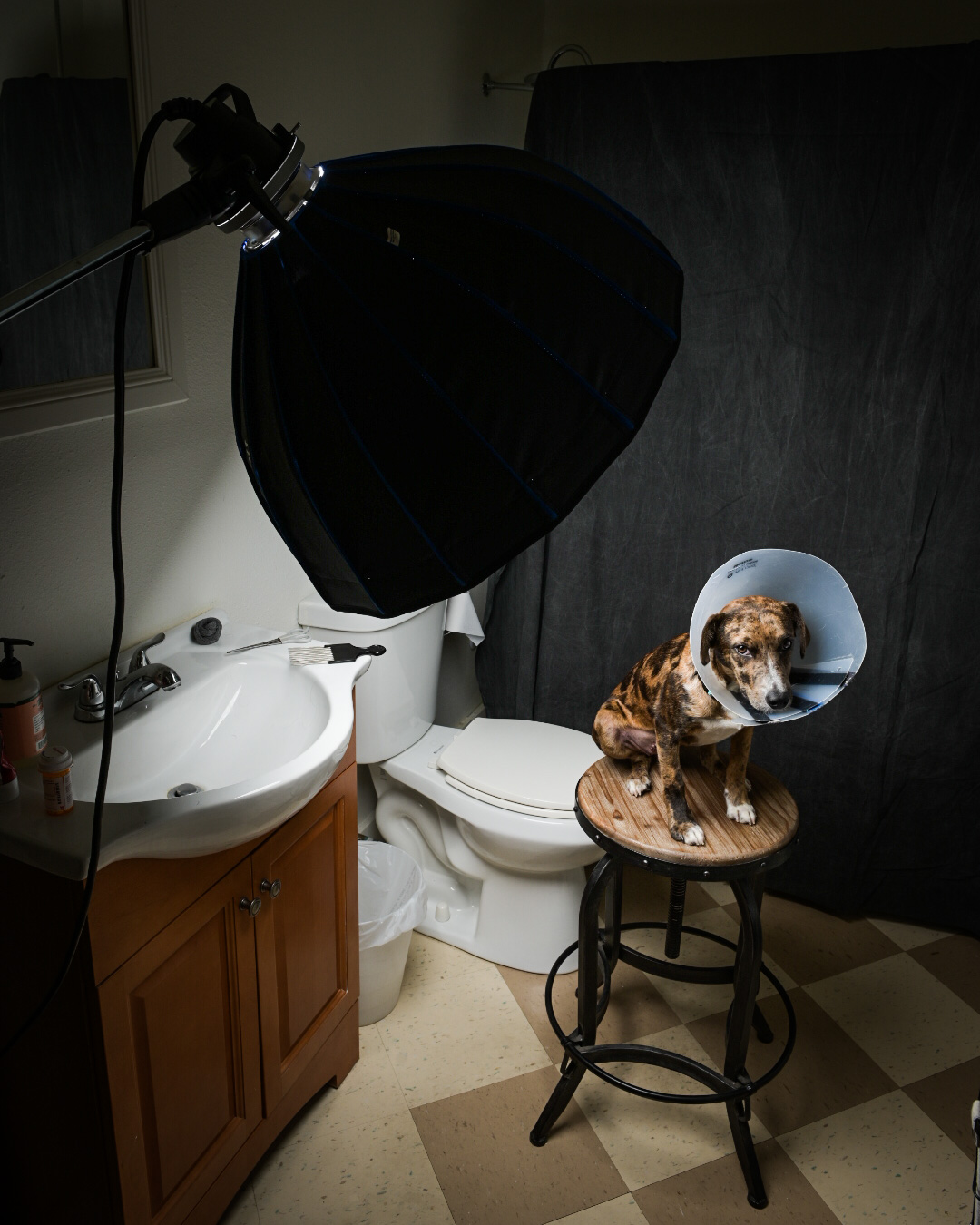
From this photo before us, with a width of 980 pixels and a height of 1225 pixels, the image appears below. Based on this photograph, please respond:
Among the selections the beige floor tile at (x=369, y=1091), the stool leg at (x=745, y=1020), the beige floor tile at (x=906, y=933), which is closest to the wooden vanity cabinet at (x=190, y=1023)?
the beige floor tile at (x=369, y=1091)

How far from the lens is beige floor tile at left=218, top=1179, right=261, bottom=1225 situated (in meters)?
1.62

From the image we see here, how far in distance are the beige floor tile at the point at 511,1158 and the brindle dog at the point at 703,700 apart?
70 cm

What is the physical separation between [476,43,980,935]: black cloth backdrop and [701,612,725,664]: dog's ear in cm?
85

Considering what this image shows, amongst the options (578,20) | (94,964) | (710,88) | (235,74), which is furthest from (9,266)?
(578,20)

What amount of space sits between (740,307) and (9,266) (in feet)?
4.40

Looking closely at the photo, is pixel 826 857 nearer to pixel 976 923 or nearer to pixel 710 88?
pixel 976 923

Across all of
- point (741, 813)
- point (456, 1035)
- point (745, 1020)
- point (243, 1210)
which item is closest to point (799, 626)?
point (741, 813)

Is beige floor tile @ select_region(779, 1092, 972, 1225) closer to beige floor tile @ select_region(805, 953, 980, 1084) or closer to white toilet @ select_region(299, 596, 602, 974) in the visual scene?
beige floor tile @ select_region(805, 953, 980, 1084)

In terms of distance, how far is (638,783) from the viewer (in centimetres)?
158

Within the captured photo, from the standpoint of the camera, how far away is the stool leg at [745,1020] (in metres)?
1.55

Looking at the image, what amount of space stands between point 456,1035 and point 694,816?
2.70 ft

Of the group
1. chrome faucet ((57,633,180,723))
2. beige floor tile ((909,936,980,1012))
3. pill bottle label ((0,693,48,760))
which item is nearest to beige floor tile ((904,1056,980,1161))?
beige floor tile ((909,936,980,1012))

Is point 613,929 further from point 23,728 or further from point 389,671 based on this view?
point 23,728

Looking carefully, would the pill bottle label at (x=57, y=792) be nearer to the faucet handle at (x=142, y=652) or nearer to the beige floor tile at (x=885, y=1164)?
the faucet handle at (x=142, y=652)
